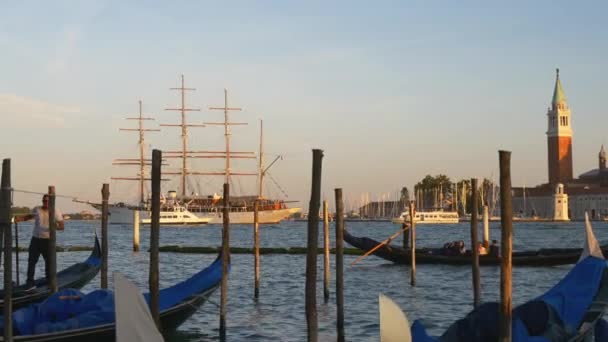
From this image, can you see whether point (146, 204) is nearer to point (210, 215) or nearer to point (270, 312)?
A: point (210, 215)

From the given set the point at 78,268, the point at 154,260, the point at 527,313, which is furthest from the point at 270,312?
the point at 527,313

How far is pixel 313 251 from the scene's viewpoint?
31.1 ft

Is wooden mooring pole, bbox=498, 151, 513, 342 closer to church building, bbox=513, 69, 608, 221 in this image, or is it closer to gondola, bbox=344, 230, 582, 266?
gondola, bbox=344, 230, 582, 266

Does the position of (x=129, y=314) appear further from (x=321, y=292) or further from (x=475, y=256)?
(x=321, y=292)

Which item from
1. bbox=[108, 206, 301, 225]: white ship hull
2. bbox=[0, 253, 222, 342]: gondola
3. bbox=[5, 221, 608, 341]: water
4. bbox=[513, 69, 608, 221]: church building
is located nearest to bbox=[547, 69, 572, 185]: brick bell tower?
bbox=[513, 69, 608, 221]: church building

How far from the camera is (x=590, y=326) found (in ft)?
28.7

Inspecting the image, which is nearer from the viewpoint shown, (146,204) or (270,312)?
(270,312)

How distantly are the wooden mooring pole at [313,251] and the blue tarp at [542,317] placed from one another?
166 cm

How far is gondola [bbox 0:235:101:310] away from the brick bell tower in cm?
10538

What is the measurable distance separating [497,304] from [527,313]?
523 mm

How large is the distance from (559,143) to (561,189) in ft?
19.1

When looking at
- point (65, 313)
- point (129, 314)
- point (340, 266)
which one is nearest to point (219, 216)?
point (340, 266)

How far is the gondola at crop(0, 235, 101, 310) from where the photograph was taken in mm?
11602

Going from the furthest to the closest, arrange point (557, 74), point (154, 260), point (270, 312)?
point (557, 74) < point (270, 312) < point (154, 260)
